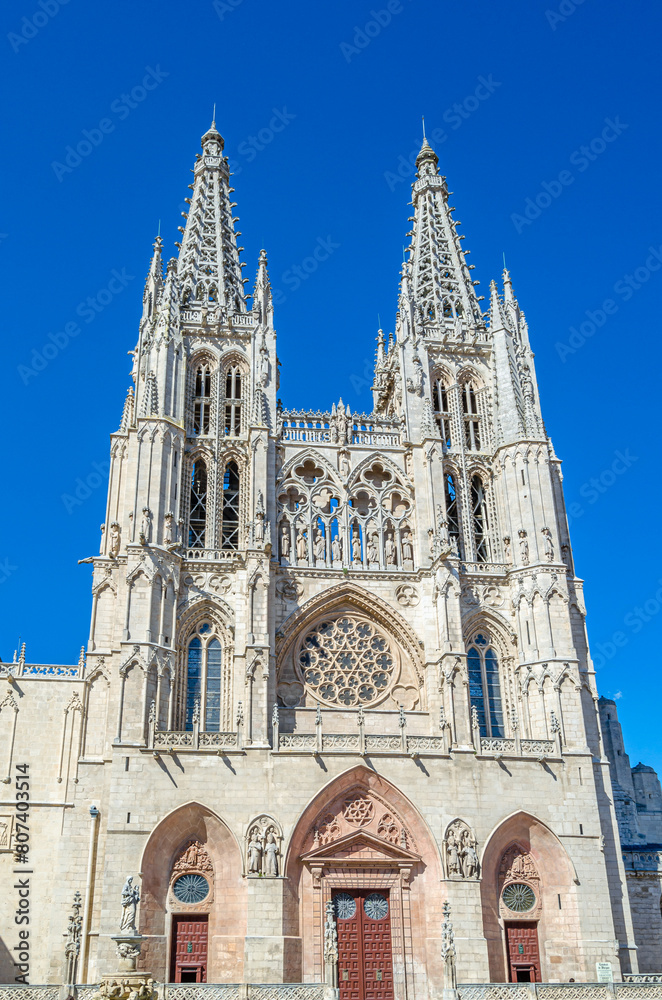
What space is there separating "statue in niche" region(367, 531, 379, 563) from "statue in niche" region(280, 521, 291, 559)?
2914mm

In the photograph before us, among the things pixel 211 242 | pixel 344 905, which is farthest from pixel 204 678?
pixel 211 242

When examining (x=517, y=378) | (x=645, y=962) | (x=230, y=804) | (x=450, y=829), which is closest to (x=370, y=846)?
(x=450, y=829)

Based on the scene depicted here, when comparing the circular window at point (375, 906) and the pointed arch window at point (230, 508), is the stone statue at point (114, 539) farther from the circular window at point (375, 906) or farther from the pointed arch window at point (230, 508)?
the circular window at point (375, 906)

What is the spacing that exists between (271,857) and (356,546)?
37.5 feet

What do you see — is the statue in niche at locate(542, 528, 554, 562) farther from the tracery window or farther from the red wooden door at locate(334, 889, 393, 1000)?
the red wooden door at locate(334, 889, 393, 1000)

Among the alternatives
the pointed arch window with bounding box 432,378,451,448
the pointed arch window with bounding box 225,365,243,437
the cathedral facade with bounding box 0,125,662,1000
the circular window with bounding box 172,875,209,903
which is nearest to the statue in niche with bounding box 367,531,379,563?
the cathedral facade with bounding box 0,125,662,1000

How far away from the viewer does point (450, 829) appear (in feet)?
93.8

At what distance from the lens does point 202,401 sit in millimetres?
36750

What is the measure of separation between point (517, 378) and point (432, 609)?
399 inches

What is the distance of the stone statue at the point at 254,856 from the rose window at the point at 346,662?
580cm

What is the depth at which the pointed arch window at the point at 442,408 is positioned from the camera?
37812mm

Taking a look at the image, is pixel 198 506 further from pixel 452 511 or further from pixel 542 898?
pixel 542 898

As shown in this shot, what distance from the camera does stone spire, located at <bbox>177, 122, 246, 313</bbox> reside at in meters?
39.6

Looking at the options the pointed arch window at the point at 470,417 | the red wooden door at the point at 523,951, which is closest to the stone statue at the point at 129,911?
the red wooden door at the point at 523,951
